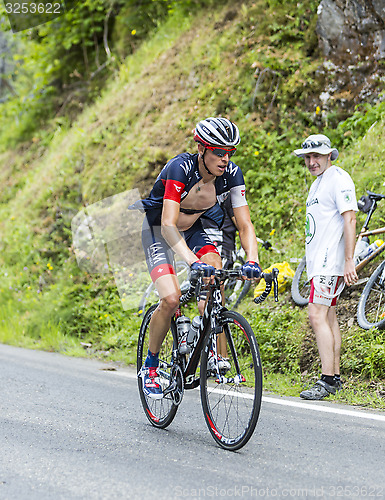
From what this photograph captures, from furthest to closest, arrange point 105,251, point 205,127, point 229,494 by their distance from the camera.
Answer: point 105,251 → point 205,127 → point 229,494

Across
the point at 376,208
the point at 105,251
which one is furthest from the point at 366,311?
the point at 105,251

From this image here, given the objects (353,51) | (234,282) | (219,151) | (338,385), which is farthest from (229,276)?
(353,51)

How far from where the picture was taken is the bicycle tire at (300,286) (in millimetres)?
7824

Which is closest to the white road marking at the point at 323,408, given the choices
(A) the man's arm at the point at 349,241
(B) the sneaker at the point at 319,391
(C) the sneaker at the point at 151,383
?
(B) the sneaker at the point at 319,391

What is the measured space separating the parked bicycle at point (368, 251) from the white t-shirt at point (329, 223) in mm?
1195

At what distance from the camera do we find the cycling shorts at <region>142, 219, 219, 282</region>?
4.85 metres

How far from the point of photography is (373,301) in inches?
273

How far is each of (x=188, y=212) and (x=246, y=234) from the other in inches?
23.6

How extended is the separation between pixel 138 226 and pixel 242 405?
8316 mm

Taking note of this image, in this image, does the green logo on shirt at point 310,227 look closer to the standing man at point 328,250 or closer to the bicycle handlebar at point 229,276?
the standing man at point 328,250

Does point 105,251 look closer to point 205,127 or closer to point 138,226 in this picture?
point 138,226

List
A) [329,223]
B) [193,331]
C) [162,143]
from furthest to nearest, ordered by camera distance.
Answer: [162,143]
[329,223]
[193,331]

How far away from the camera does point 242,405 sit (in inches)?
159

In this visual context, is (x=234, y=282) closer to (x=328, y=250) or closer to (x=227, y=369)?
(x=328, y=250)
